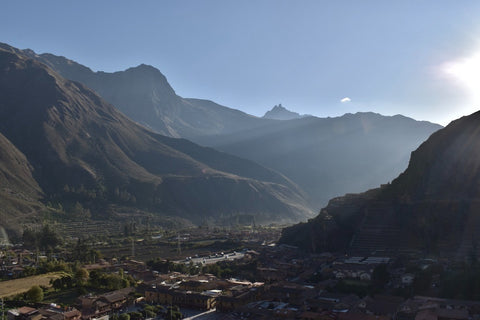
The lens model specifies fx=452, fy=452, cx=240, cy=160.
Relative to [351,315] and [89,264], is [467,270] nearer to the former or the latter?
[351,315]

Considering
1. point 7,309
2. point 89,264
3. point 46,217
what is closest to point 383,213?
point 89,264

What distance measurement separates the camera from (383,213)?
71938 mm

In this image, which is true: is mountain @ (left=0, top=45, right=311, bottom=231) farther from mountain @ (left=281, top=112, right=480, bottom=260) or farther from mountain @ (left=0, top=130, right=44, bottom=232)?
mountain @ (left=281, top=112, right=480, bottom=260)

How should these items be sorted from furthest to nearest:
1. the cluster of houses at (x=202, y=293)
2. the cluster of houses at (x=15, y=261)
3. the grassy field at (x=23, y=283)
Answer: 1. the cluster of houses at (x=15, y=261)
2. the grassy field at (x=23, y=283)
3. the cluster of houses at (x=202, y=293)

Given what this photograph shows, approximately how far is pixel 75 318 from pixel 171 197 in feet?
453

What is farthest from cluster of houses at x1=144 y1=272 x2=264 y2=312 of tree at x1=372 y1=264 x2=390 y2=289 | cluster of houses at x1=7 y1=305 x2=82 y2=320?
tree at x1=372 y1=264 x2=390 y2=289

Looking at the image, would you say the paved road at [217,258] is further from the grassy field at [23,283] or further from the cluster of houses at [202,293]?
the grassy field at [23,283]

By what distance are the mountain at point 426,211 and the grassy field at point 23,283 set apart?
136ft

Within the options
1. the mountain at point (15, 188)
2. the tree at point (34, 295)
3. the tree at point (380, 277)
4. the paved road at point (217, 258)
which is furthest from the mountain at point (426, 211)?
the mountain at point (15, 188)

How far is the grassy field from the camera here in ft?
163

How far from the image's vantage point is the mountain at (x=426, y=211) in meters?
60.4

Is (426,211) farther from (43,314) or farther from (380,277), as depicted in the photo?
(43,314)

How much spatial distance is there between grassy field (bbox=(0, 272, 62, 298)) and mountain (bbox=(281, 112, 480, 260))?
4152 centimetres

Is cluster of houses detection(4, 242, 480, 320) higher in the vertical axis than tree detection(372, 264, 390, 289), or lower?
lower
